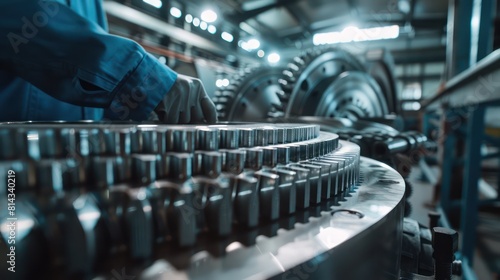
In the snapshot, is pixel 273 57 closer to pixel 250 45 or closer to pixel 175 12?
pixel 250 45

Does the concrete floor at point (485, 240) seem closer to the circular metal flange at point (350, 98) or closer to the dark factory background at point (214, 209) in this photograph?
the circular metal flange at point (350, 98)

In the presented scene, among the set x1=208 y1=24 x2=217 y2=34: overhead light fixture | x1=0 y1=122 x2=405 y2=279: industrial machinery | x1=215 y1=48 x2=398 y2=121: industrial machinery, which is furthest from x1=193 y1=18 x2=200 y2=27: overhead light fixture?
x1=0 y1=122 x2=405 y2=279: industrial machinery

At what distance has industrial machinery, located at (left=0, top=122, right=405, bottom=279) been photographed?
244 millimetres

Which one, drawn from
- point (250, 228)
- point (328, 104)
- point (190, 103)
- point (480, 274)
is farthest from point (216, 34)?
point (250, 228)

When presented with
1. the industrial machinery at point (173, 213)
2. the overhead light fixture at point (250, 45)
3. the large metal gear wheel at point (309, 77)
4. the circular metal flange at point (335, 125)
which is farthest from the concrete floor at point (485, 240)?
the overhead light fixture at point (250, 45)

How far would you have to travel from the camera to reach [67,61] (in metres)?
0.68

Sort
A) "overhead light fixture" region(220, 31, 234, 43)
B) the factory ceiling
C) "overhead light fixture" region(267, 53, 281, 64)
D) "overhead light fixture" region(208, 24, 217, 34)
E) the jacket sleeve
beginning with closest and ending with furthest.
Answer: the jacket sleeve, "overhead light fixture" region(208, 24, 217, 34), the factory ceiling, "overhead light fixture" region(220, 31, 234, 43), "overhead light fixture" region(267, 53, 281, 64)

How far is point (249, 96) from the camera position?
5.42ft

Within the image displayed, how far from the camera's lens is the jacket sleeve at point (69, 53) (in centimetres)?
66

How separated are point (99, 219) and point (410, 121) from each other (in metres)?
5.83

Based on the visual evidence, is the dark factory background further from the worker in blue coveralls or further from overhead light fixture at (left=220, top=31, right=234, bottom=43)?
overhead light fixture at (left=220, top=31, right=234, bottom=43)

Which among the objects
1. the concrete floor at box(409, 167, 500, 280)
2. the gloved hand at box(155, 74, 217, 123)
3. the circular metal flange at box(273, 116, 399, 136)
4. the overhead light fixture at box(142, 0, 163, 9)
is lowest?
the concrete floor at box(409, 167, 500, 280)

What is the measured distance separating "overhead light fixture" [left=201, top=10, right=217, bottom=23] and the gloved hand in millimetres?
3057

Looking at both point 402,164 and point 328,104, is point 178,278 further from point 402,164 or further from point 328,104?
point 328,104
